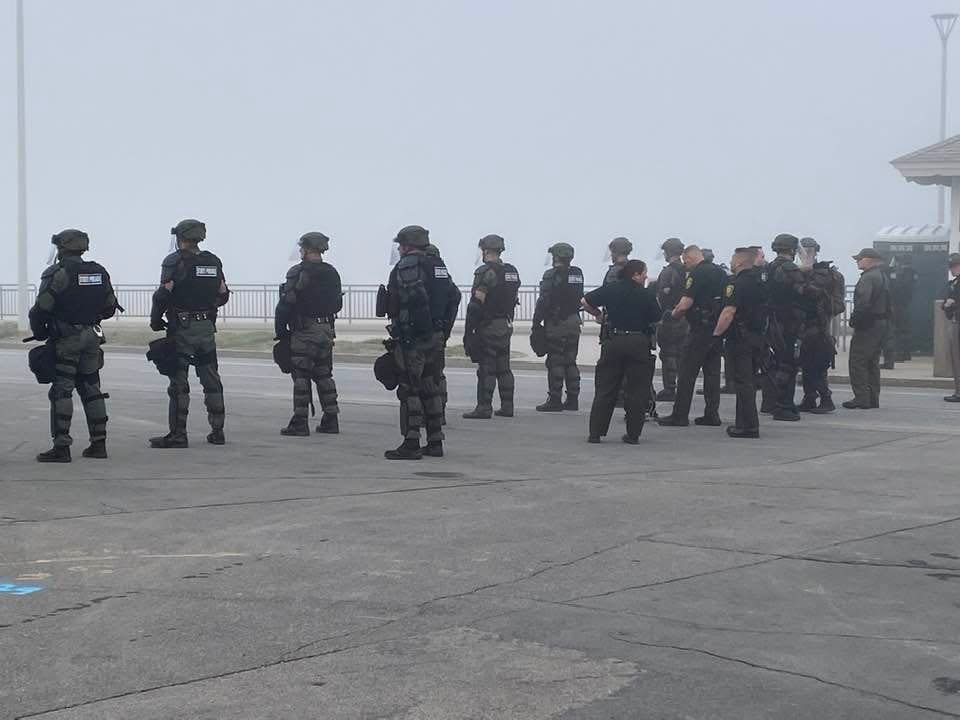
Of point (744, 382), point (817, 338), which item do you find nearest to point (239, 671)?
point (744, 382)

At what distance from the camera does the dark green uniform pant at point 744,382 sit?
14734 millimetres

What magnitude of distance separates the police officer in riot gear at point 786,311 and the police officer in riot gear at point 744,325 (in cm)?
104

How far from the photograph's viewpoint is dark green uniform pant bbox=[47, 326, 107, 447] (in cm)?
1243

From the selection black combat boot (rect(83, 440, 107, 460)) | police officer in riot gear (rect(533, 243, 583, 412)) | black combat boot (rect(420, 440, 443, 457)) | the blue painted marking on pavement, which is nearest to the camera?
the blue painted marking on pavement

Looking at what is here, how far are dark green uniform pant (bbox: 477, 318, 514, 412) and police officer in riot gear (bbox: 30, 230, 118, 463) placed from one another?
517 centimetres

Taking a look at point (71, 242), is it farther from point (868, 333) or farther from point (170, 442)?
point (868, 333)

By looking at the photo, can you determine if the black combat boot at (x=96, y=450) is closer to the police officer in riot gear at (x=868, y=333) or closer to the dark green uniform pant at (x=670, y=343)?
the dark green uniform pant at (x=670, y=343)

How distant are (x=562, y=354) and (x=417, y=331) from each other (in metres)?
4.99

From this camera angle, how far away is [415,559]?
26.7 feet

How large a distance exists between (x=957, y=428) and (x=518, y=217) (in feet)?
540

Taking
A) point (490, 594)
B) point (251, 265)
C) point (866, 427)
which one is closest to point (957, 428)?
point (866, 427)

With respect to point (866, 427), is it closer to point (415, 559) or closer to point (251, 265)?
point (415, 559)

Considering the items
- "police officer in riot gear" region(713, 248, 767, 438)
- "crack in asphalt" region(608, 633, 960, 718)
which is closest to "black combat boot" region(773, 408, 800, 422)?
"police officer in riot gear" region(713, 248, 767, 438)

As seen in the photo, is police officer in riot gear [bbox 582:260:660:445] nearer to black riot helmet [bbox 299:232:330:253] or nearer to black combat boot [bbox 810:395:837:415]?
black riot helmet [bbox 299:232:330:253]
